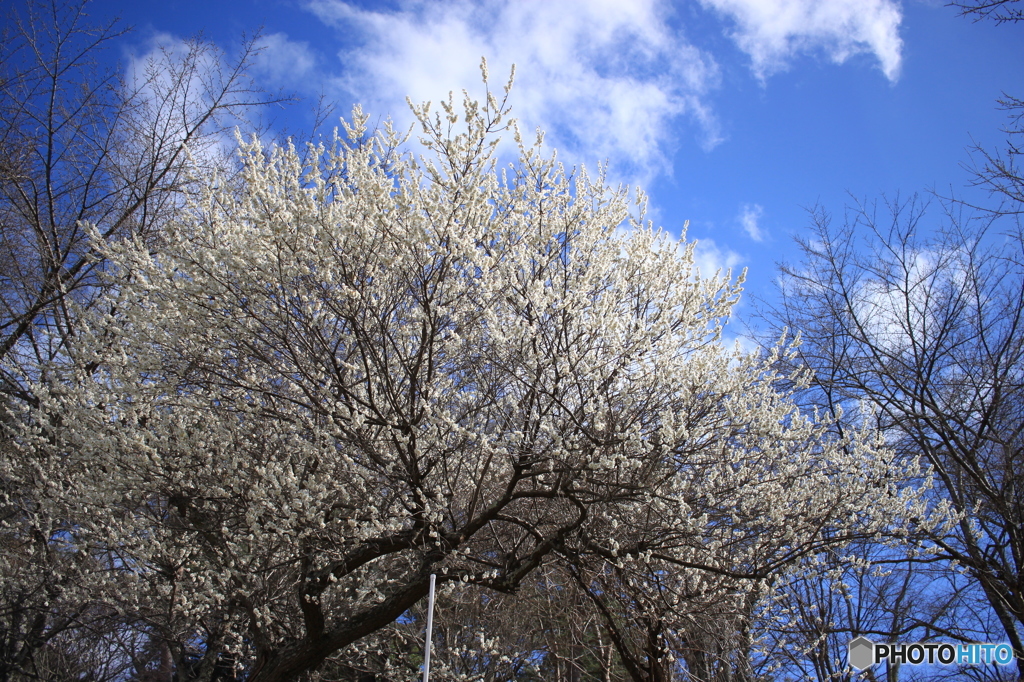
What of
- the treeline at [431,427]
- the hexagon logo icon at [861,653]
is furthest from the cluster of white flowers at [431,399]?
the hexagon logo icon at [861,653]

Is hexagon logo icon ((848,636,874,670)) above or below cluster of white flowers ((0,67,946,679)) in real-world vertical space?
below

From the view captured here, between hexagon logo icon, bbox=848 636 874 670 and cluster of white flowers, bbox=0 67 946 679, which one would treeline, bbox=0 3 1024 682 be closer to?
cluster of white flowers, bbox=0 67 946 679

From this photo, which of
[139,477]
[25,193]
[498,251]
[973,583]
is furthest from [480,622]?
[25,193]

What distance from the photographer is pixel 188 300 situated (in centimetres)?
469

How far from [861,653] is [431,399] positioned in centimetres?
769

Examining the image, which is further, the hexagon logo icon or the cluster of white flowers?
the hexagon logo icon

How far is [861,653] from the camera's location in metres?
8.68

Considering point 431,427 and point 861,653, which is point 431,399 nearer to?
point 431,427

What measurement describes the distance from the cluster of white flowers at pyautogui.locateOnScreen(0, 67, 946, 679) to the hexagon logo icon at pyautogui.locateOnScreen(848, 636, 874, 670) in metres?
3.88

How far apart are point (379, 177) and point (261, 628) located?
167 inches

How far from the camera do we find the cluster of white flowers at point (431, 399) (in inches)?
175

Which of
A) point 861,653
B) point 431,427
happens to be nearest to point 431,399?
point 431,427

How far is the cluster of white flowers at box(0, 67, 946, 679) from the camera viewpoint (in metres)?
4.44

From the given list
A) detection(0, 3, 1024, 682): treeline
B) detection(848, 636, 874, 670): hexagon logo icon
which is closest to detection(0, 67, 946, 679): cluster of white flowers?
detection(0, 3, 1024, 682): treeline
